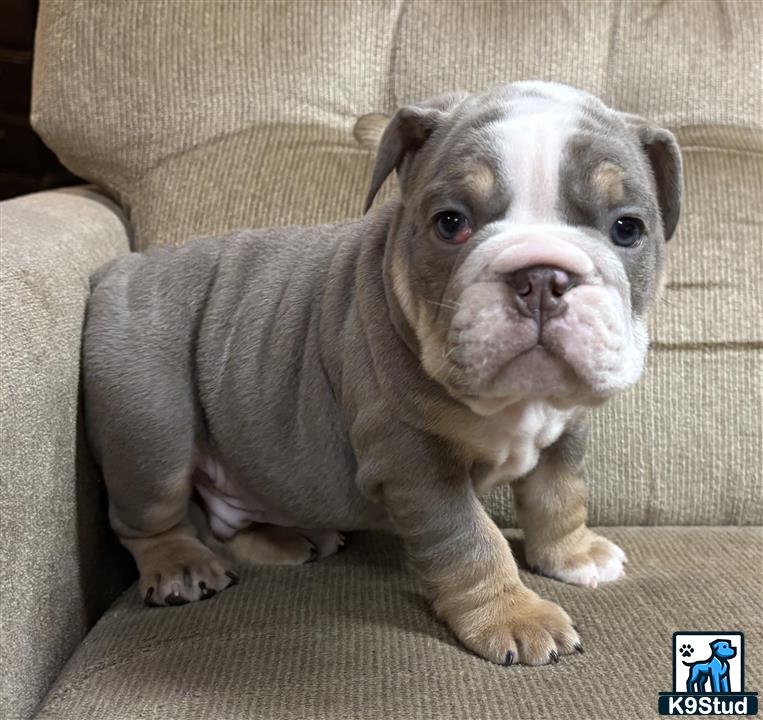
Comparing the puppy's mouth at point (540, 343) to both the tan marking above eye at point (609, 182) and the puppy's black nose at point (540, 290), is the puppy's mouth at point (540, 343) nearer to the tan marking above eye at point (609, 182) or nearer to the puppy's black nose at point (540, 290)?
the puppy's black nose at point (540, 290)

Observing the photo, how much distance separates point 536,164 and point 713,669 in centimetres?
72

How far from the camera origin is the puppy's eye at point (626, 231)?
128 cm

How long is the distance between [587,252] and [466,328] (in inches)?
7.3

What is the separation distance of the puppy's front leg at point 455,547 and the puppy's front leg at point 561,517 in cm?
22

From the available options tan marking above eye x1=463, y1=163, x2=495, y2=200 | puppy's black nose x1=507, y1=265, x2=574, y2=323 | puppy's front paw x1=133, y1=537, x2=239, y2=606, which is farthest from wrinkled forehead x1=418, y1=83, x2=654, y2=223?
puppy's front paw x1=133, y1=537, x2=239, y2=606

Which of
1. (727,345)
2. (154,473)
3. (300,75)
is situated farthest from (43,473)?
(727,345)

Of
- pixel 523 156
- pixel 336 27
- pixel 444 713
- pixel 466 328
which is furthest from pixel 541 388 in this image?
pixel 336 27

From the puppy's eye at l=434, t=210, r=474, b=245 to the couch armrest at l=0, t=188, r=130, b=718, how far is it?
0.64 m

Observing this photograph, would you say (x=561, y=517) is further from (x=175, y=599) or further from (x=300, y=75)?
(x=300, y=75)

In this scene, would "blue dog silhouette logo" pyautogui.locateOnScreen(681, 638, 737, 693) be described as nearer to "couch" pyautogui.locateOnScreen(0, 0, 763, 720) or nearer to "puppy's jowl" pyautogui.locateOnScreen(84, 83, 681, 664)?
"couch" pyautogui.locateOnScreen(0, 0, 763, 720)

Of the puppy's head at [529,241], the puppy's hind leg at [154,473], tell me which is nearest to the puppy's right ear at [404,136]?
the puppy's head at [529,241]

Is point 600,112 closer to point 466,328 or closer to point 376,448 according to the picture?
point 466,328

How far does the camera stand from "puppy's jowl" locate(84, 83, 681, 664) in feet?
3.91

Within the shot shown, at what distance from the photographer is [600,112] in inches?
53.3
